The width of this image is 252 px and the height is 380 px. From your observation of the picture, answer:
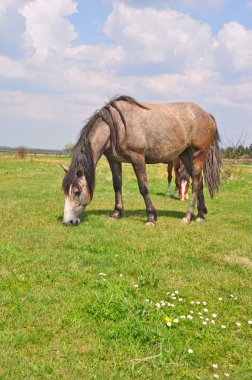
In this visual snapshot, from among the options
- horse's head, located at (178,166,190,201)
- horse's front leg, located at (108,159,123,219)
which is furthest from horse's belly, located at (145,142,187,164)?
horse's head, located at (178,166,190,201)

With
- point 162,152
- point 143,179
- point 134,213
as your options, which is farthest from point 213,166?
point 134,213

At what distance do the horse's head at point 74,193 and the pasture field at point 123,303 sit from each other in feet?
1.05

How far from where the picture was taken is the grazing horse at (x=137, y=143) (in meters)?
8.85

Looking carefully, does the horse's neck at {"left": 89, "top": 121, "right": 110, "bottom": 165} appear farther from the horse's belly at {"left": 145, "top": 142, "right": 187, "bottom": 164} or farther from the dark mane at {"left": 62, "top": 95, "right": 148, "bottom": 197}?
the horse's belly at {"left": 145, "top": 142, "right": 187, "bottom": 164}

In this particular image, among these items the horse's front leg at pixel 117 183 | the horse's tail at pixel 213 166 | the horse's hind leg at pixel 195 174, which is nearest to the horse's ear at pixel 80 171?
the horse's front leg at pixel 117 183

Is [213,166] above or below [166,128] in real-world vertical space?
below

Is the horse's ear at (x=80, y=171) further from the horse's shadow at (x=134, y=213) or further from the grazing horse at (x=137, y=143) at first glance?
the horse's shadow at (x=134, y=213)

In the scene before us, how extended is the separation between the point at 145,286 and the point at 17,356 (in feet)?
7.21

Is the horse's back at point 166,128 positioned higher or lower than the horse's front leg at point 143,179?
higher

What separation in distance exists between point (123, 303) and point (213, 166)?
717 centimetres

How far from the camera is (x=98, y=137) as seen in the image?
30.1 feet

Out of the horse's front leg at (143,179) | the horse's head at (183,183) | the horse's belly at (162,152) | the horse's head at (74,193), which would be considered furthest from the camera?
the horse's head at (183,183)

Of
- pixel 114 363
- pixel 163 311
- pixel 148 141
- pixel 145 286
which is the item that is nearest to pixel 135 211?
pixel 148 141

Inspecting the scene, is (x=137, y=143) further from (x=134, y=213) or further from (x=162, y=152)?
(x=134, y=213)
